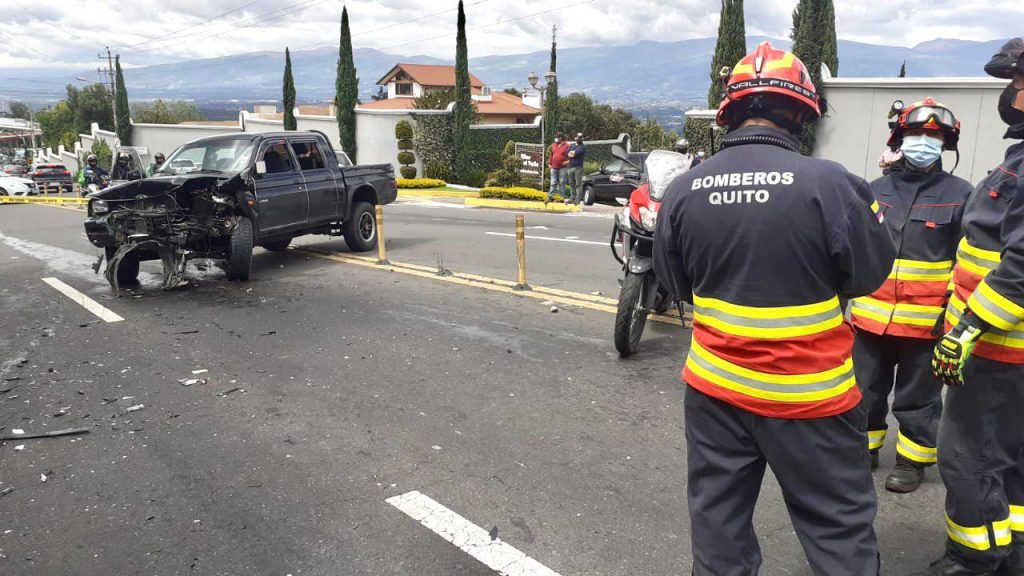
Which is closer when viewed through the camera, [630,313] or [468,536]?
[468,536]

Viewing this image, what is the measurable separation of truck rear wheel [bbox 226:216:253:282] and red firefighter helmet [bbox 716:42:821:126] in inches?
314

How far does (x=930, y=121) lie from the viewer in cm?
343

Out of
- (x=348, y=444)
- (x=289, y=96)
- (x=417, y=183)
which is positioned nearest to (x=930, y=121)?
(x=348, y=444)

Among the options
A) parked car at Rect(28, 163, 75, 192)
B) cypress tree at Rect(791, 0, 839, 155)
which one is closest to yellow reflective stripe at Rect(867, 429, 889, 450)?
cypress tree at Rect(791, 0, 839, 155)

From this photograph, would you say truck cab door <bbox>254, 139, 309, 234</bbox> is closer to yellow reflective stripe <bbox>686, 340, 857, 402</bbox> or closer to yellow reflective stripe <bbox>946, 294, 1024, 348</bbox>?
yellow reflective stripe <bbox>686, 340, 857, 402</bbox>

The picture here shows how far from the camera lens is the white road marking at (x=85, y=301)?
7.88m

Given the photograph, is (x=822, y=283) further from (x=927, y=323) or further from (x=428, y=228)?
(x=428, y=228)

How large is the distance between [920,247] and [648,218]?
2.51 metres

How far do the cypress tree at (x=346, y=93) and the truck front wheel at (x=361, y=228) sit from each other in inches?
863

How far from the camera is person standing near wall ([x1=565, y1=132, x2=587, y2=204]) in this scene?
19.8 metres

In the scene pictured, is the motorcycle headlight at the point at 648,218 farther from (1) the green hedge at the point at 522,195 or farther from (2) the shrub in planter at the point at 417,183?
(2) the shrub in planter at the point at 417,183

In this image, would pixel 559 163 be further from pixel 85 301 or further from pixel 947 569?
pixel 947 569

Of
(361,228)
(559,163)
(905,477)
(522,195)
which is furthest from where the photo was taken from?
(522,195)

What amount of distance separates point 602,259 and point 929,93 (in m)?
10.0
